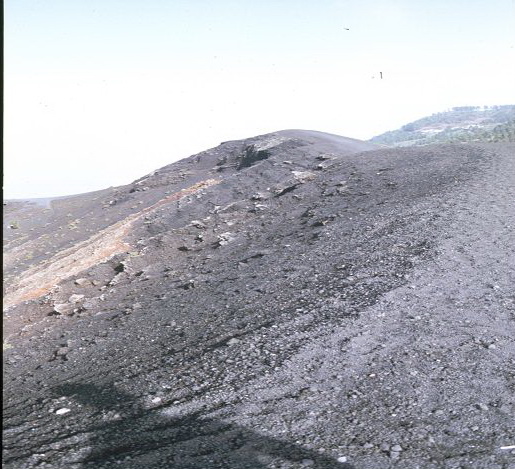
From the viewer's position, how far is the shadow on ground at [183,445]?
3826 millimetres

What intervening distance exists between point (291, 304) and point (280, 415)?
309cm

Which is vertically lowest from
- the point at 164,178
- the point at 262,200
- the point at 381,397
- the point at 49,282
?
the point at 381,397

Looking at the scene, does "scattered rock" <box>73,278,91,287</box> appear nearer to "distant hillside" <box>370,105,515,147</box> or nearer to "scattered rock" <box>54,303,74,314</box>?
"scattered rock" <box>54,303,74,314</box>

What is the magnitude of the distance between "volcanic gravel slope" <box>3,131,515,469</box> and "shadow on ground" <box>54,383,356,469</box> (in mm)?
19

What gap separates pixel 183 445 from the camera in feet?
13.6

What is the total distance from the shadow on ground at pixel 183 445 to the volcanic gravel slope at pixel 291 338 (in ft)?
0.06

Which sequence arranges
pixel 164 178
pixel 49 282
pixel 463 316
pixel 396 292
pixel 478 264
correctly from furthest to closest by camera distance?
1. pixel 164 178
2. pixel 49 282
3. pixel 478 264
4. pixel 396 292
5. pixel 463 316

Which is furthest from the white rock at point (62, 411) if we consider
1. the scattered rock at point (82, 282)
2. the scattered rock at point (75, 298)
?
the scattered rock at point (82, 282)

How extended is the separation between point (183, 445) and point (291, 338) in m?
2.42

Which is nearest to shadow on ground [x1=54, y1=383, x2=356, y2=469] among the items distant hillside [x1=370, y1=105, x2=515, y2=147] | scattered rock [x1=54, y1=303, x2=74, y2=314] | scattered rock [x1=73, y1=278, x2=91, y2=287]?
scattered rock [x1=54, y1=303, x2=74, y2=314]

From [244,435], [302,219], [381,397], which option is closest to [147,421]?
[244,435]

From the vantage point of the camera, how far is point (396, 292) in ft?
23.5

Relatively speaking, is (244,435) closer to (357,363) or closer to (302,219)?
(357,363)

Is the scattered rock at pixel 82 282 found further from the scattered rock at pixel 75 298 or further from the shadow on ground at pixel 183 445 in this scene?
the shadow on ground at pixel 183 445
